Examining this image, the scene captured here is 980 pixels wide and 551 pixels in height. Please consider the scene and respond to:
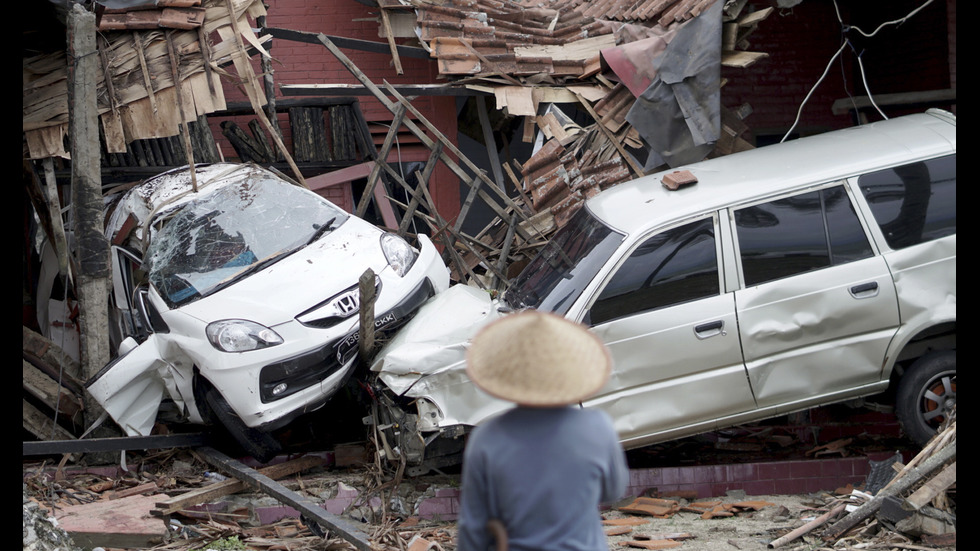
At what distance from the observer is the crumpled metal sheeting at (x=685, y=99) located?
7719mm

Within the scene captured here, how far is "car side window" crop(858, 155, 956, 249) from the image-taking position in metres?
5.42

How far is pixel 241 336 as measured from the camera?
6.00 metres

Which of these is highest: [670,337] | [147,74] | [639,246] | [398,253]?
[147,74]

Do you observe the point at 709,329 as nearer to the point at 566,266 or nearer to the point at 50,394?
the point at 566,266

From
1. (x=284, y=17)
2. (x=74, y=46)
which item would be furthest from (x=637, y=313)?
(x=284, y=17)

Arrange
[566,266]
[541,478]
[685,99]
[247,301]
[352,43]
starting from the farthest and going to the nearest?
[352,43], [685,99], [247,301], [566,266], [541,478]

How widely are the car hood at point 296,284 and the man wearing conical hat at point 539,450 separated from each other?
12.4 ft

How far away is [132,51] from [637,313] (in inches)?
218

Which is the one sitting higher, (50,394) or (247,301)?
(247,301)

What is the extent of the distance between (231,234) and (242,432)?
5.55 feet

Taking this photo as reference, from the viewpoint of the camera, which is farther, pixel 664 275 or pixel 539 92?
pixel 539 92

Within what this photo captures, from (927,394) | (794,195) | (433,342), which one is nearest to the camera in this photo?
(927,394)

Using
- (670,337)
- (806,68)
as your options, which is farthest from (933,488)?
(806,68)

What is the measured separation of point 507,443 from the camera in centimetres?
247
